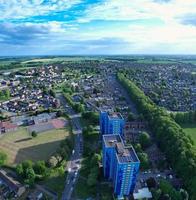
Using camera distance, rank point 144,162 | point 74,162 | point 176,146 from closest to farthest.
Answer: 1. point 176,146
2. point 144,162
3. point 74,162

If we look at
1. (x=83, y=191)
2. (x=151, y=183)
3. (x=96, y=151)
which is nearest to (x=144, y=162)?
(x=151, y=183)

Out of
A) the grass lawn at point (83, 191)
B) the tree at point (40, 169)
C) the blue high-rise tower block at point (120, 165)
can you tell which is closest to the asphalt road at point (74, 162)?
the grass lawn at point (83, 191)

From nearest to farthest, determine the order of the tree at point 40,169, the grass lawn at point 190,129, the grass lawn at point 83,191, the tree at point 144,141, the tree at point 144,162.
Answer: the grass lawn at point 83,191
the tree at point 40,169
the tree at point 144,162
the tree at point 144,141
the grass lawn at point 190,129

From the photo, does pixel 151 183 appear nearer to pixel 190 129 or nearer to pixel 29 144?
pixel 190 129

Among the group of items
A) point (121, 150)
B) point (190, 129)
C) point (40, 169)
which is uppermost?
point (121, 150)

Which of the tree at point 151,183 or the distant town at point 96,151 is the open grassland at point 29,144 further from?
the tree at point 151,183

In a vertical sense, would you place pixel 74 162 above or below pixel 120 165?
below

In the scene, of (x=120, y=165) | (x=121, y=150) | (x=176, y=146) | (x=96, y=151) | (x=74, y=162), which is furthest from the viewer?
(x=96, y=151)

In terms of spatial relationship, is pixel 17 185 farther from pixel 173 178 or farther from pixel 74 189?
pixel 173 178

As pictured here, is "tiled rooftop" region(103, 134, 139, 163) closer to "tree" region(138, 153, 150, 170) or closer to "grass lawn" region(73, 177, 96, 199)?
"tree" region(138, 153, 150, 170)
